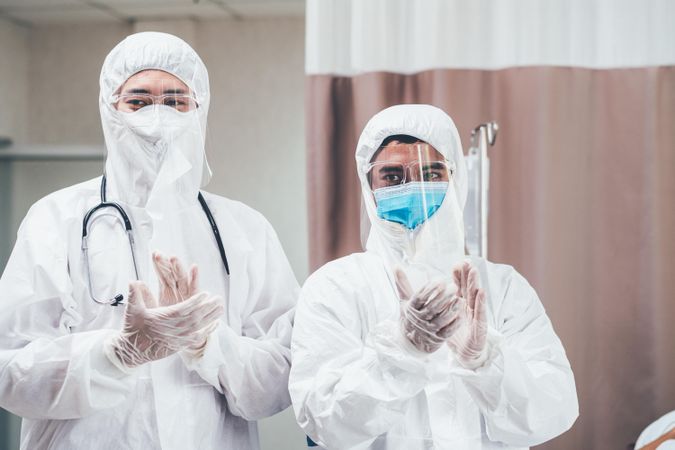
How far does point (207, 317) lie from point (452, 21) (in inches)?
59.1

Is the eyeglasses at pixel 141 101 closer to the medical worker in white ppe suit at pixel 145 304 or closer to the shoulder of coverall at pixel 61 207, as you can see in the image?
the medical worker in white ppe suit at pixel 145 304

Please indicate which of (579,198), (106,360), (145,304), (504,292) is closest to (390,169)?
(504,292)

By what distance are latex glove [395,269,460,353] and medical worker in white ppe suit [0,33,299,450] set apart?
Answer: 38 centimetres

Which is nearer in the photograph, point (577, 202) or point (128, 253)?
point (128, 253)

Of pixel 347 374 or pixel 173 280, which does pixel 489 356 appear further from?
pixel 173 280

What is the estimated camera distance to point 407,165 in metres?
1.59

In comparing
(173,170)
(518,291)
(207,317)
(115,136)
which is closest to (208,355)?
(207,317)

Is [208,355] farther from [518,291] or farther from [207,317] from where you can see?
[518,291]

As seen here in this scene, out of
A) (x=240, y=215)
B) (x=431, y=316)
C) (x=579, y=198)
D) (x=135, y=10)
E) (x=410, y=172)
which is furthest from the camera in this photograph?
(x=135, y=10)

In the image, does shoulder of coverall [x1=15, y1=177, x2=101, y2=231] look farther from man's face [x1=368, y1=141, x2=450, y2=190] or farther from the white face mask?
man's face [x1=368, y1=141, x2=450, y2=190]

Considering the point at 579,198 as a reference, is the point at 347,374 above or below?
below

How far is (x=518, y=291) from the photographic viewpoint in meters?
1.66

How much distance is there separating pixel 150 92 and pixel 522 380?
99 cm

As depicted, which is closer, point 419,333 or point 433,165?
point 419,333
